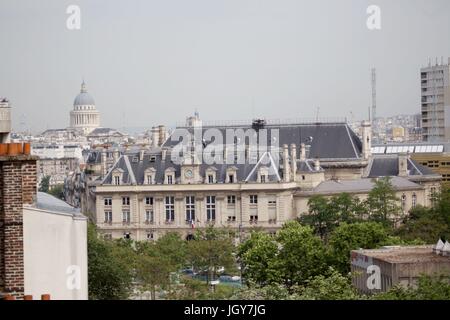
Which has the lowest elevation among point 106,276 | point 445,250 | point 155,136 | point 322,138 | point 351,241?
point 106,276

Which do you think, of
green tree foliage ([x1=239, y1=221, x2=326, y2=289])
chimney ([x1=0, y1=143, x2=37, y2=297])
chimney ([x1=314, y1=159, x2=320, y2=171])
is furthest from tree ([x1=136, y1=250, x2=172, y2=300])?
chimney ([x1=314, y1=159, x2=320, y2=171])

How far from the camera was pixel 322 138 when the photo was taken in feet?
373

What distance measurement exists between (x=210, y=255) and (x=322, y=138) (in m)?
37.7

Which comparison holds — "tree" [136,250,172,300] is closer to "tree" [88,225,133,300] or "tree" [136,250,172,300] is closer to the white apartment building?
"tree" [88,225,133,300]

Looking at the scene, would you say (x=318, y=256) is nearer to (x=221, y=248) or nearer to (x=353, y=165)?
(x=221, y=248)

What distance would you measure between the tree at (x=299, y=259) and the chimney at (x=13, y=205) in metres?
37.1

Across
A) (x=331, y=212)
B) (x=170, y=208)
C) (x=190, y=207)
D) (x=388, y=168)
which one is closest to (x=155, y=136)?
(x=170, y=208)


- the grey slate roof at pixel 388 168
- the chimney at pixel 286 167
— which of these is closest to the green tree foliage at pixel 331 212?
the chimney at pixel 286 167

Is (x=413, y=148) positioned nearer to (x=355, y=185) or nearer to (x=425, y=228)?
(x=355, y=185)

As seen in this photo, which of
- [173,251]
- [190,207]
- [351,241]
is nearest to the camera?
[351,241]

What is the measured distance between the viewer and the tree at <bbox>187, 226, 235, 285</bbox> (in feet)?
246

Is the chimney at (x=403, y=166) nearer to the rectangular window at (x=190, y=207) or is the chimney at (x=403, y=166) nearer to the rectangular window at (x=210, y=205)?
the rectangular window at (x=210, y=205)

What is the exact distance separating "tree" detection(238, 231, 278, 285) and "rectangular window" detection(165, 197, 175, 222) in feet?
109

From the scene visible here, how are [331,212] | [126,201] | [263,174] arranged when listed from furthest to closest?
[126,201]
[263,174]
[331,212]
